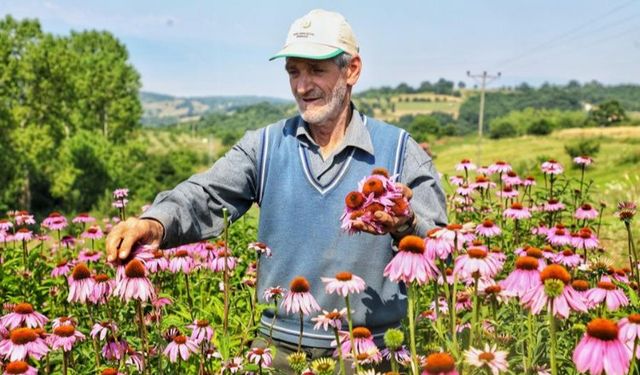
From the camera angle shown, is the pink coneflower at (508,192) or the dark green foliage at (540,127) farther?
the dark green foliage at (540,127)

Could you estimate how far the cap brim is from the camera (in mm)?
2178

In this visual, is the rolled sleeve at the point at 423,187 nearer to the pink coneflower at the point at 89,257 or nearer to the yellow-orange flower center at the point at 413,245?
the yellow-orange flower center at the point at 413,245

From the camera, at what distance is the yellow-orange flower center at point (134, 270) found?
157 centimetres

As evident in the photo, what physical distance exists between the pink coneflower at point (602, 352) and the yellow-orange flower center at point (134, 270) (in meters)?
1.07

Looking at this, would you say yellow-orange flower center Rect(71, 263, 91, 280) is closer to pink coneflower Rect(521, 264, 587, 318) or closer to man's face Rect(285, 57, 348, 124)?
man's face Rect(285, 57, 348, 124)

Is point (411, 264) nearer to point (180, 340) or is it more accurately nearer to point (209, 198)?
point (180, 340)

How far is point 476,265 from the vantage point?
142 centimetres

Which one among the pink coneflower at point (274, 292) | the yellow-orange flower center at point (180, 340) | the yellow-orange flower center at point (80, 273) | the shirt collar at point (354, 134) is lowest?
the yellow-orange flower center at point (180, 340)

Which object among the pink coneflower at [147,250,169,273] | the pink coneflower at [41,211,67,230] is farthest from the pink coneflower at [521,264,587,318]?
the pink coneflower at [41,211,67,230]

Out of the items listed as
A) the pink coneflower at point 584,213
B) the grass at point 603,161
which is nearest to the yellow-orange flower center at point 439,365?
the pink coneflower at point 584,213

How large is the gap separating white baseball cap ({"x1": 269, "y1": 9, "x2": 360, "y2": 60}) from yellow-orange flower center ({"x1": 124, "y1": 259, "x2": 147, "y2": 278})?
99cm

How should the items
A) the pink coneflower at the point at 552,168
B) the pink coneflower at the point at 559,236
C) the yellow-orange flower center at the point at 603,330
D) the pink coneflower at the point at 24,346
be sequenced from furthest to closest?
the pink coneflower at the point at 552,168 < the pink coneflower at the point at 559,236 < the pink coneflower at the point at 24,346 < the yellow-orange flower center at the point at 603,330

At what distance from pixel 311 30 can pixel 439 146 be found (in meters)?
86.4

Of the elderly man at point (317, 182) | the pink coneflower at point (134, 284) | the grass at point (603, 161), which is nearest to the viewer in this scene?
the pink coneflower at point (134, 284)
